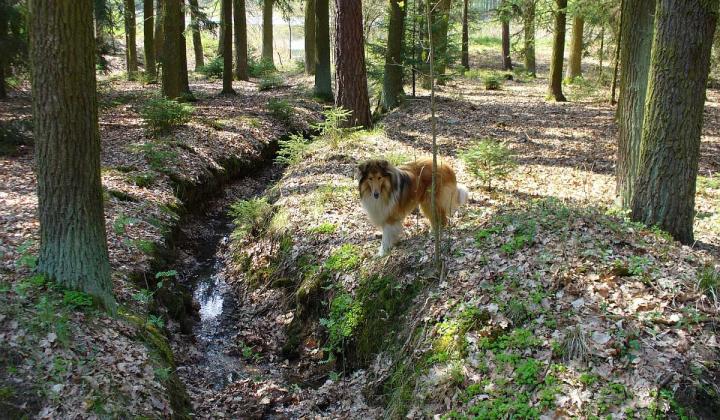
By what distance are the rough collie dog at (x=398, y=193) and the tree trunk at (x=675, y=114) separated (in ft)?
7.44

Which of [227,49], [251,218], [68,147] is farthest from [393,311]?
[227,49]

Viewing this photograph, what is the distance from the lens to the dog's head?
6.51 meters

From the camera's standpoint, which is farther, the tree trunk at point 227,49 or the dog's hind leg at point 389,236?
the tree trunk at point 227,49

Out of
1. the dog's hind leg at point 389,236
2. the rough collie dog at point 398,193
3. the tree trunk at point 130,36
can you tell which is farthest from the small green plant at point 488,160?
the tree trunk at point 130,36

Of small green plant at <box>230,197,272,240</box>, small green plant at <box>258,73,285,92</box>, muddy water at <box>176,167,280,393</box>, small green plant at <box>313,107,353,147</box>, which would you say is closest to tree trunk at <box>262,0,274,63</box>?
small green plant at <box>258,73,285,92</box>

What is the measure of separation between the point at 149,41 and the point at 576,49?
62.5 feet

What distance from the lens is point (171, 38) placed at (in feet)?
53.2

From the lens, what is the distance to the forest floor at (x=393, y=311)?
4305 mm

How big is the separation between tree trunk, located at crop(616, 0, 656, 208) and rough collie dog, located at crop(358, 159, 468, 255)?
221 cm

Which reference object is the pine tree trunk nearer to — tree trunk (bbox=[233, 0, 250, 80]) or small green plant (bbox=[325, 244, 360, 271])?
tree trunk (bbox=[233, 0, 250, 80])

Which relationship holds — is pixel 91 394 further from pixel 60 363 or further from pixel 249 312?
pixel 249 312

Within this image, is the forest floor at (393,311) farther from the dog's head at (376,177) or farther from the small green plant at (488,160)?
the dog's head at (376,177)

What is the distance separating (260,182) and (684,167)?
388 inches

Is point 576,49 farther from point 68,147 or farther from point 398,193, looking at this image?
point 68,147
